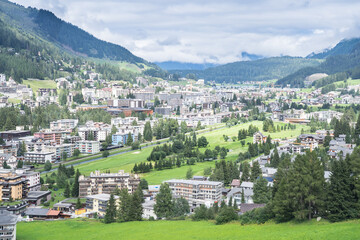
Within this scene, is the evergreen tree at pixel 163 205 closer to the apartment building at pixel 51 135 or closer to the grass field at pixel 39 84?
the apartment building at pixel 51 135

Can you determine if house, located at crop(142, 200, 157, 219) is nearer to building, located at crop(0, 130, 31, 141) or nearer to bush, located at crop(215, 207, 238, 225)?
bush, located at crop(215, 207, 238, 225)

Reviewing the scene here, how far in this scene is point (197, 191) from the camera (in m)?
41.9

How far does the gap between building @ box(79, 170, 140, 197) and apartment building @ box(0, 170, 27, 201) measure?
6301mm

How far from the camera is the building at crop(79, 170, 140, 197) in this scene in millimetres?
45438

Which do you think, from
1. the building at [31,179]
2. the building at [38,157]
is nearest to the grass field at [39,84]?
the building at [38,157]

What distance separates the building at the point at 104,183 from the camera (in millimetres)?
45438

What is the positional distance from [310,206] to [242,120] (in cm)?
6868

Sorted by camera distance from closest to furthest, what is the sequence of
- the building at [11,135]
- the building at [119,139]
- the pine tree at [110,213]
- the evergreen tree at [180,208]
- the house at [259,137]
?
1. the pine tree at [110,213]
2. the evergreen tree at [180,208]
3. the house at [259,137]
4. the building at [11,135]
5. the building at [119,139]

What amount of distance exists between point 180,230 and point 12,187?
77.0ft

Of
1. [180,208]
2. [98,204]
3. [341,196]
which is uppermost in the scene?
[341,196]

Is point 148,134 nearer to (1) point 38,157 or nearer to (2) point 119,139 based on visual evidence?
(2) point 119,139

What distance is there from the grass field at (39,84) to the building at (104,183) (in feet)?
248

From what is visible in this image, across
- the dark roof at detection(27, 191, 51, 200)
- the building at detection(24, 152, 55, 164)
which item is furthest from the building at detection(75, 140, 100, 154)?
the dark roof at detection(27, 191, 51, 200)

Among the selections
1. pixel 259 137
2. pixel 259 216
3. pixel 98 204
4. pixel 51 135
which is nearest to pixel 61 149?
pixel 51 135
